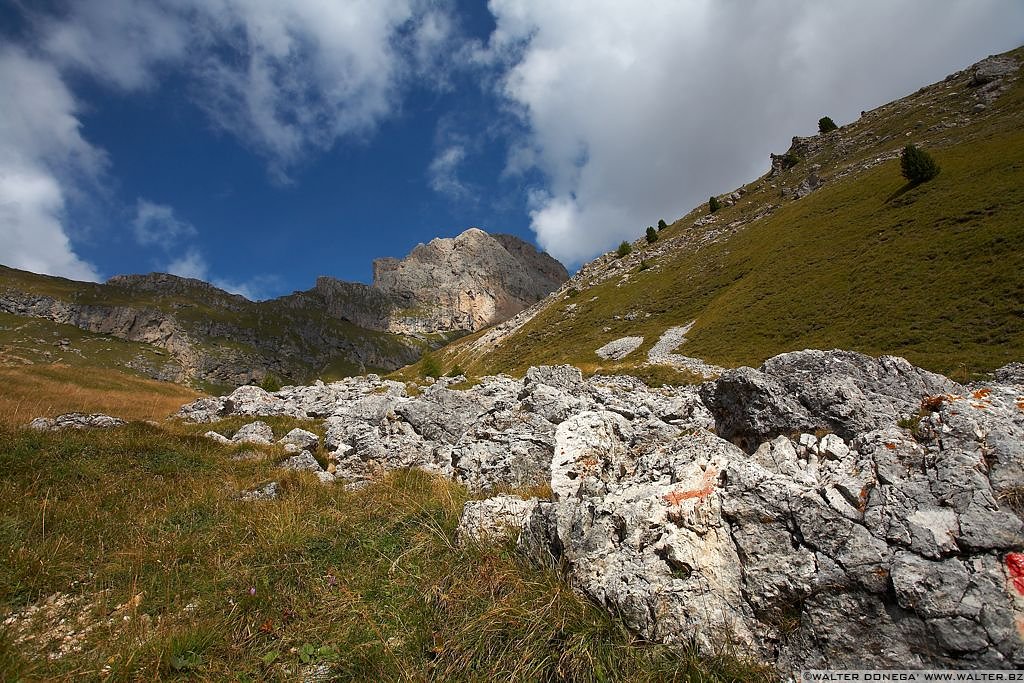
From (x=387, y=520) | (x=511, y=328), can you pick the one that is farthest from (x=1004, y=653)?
(x=511, y=328)

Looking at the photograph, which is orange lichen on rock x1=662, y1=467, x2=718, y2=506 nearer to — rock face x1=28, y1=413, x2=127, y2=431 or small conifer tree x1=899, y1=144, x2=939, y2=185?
rock face x1=28, y1=413, x2=127, y2=431

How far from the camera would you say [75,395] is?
18594 mm

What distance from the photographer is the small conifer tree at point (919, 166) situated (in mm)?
50938

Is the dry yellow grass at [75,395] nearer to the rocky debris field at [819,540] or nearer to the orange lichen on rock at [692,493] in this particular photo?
the rocky debris field at [819,540]

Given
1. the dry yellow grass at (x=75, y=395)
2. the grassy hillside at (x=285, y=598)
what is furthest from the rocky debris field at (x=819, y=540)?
the dry yellow grass at (x=75, y=395)

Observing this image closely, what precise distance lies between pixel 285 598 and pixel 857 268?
5753 centimetres

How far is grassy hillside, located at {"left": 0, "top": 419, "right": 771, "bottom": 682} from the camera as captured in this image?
339cm

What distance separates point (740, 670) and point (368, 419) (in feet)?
44.4

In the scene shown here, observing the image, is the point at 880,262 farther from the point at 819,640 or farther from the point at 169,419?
the point at 169,419

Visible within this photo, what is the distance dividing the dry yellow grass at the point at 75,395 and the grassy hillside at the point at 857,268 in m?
38.1

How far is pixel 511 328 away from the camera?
10488 cm

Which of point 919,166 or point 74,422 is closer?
point 74,422

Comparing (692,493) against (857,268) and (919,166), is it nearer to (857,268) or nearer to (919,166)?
(857,268)

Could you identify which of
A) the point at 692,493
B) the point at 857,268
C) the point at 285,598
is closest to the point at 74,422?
the point at 285,598
